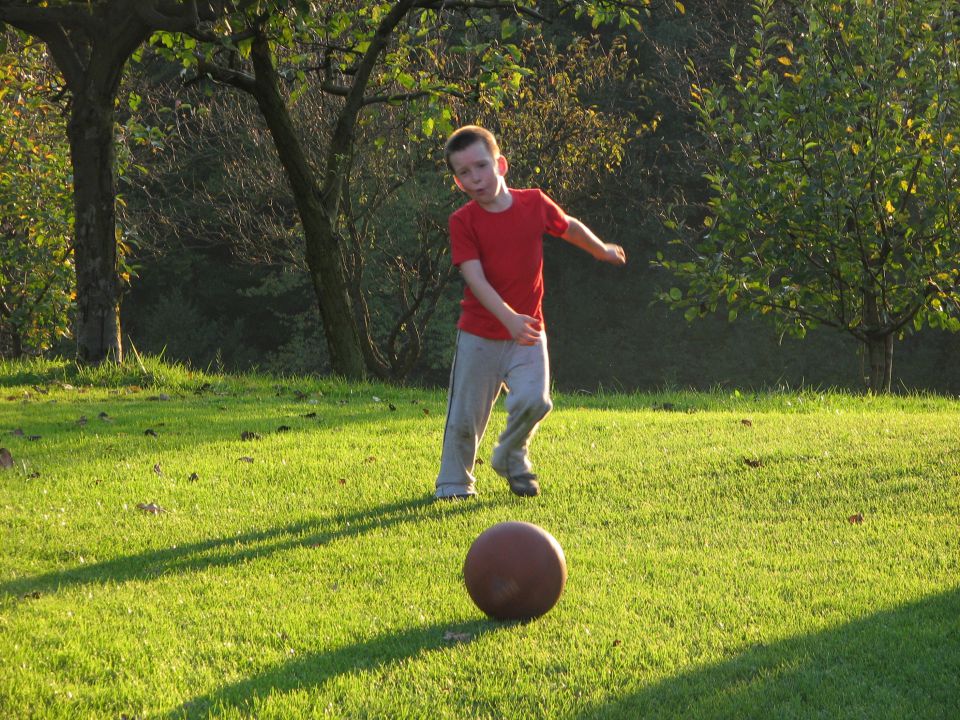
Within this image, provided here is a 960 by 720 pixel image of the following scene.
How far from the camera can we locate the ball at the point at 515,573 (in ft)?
15.0

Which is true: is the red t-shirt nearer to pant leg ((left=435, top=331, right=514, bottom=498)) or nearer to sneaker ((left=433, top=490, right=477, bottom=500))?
pant leg ((left=435, top=331, right=514, bottom=498))

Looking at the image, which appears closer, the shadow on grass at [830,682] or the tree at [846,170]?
the shadow on grass at [830,682]

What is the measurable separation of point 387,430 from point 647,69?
2631 cm

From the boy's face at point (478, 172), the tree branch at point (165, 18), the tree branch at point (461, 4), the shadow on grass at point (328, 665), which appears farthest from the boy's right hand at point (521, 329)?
the tree branch at point (461, 4)

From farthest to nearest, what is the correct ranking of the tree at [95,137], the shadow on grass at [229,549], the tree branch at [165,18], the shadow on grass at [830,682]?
the tree at [95,137], the tree branch at [165,18], the shadow on grass at [229,549], the shadow on grass at [830,682]

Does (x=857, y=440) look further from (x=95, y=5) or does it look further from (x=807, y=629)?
(x=95, y=5)

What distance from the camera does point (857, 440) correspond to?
28.7 feet

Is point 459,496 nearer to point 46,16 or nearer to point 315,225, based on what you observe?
point 315,225

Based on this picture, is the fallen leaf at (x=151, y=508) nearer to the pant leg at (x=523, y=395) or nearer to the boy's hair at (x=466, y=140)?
the pant leg at (x=523, y=395)

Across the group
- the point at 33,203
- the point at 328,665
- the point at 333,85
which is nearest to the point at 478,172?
the point at 328,665

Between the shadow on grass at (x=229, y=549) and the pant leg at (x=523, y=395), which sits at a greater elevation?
the pant leg at (x=523, y=395)

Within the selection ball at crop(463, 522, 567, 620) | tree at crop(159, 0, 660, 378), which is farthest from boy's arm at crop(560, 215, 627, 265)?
tree at crop(159, 0, 660, 378)

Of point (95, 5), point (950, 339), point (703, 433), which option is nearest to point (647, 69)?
point (950, 339)

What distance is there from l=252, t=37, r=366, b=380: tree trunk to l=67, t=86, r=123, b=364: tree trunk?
6.47ft
